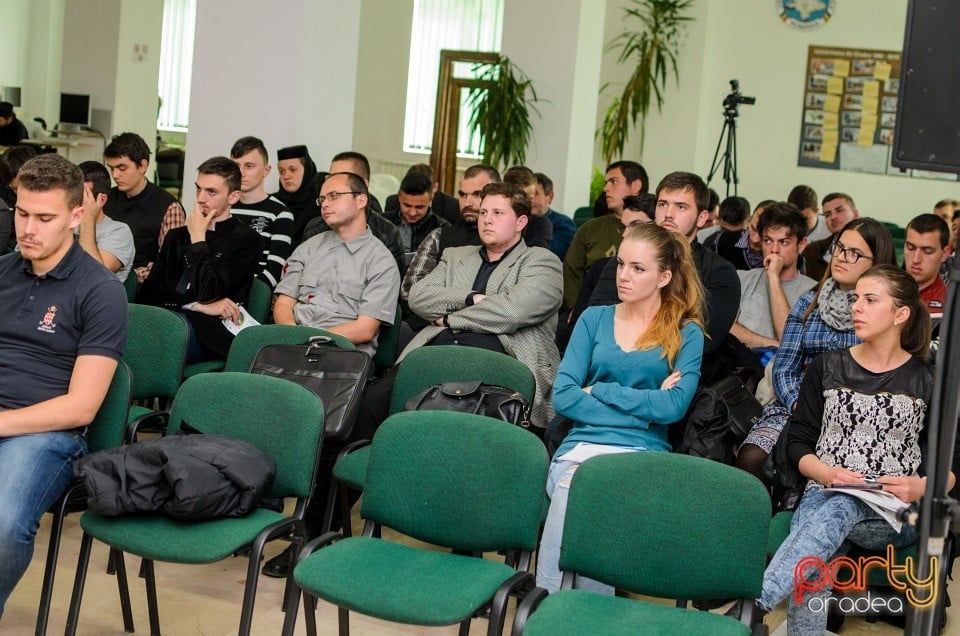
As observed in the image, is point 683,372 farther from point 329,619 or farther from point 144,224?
point 144,224

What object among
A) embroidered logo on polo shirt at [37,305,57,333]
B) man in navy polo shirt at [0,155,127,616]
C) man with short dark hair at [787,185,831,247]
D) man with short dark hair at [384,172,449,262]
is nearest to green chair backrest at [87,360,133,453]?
man in navy polo shirt at [0,155,127,616]

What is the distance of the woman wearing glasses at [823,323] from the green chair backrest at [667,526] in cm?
99

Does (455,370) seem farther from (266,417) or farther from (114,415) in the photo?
(114,415)

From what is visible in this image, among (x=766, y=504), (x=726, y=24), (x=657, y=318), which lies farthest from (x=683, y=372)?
(x=726, y=24)

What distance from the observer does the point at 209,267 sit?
168 inches

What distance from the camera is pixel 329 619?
3.19m

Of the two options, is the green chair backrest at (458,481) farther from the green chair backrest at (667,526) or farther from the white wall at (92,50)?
the white wall at (92,50)

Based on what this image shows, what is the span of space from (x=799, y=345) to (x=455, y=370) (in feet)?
3.75

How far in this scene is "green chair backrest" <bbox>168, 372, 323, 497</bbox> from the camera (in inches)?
116

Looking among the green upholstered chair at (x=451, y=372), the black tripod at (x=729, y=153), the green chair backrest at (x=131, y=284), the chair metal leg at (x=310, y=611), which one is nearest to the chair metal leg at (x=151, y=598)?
the chair metal leg at (x=310, y=611)

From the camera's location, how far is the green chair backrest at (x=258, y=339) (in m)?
3.73

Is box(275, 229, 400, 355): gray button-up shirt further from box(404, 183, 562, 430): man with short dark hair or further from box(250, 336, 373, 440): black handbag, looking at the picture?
box(250, 336, 373, 440): black handbag

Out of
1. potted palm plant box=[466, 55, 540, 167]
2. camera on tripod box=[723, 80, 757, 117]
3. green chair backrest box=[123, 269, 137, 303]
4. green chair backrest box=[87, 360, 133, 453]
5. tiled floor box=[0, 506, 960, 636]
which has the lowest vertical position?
tiled floor box=[0, 506, 960, 636]

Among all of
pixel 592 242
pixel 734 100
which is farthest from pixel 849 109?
pixel 592 242
